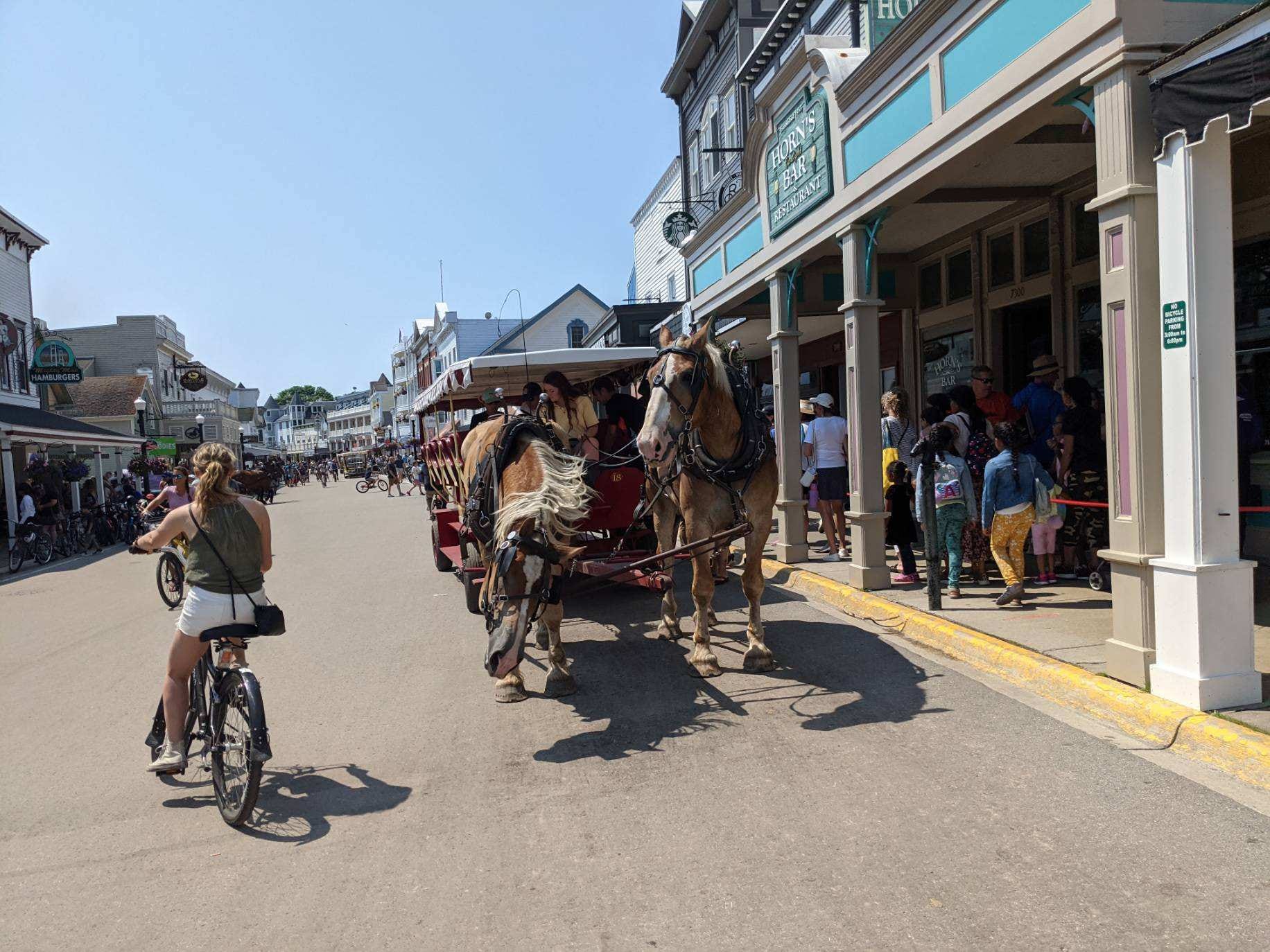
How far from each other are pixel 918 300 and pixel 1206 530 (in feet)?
29.3

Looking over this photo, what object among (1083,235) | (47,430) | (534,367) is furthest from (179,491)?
(47,430)

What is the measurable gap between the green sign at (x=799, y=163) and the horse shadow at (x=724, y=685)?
14.7 feet

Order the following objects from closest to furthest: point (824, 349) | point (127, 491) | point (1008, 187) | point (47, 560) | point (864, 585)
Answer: point (864, 585) → point (1008, 187) → point (824, 349) → point (47, 560) → point (127, 491)

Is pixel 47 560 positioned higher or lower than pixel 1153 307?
lower

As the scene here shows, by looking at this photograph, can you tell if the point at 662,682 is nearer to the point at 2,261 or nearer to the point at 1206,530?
the point at 1206,530

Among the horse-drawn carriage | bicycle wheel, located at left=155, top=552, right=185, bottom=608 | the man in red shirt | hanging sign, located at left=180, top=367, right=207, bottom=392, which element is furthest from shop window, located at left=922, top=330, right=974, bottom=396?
hanging sign, located at left=180, top=367, right=207, bottom=392

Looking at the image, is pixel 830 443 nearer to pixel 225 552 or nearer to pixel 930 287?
pixel 930 287

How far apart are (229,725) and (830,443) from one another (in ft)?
23.8

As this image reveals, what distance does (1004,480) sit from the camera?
23.7 ft

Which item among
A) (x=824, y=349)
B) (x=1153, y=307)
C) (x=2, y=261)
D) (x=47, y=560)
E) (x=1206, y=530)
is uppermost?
(x=2, y=261)

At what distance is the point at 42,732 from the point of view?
604 cm

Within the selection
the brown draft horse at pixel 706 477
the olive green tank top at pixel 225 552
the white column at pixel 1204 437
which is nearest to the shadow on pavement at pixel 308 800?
the olive green tank top at pixel 225 552

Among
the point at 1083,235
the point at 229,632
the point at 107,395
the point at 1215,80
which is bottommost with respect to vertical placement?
the point at 229,632

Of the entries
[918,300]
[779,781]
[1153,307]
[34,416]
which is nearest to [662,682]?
[779,781]
